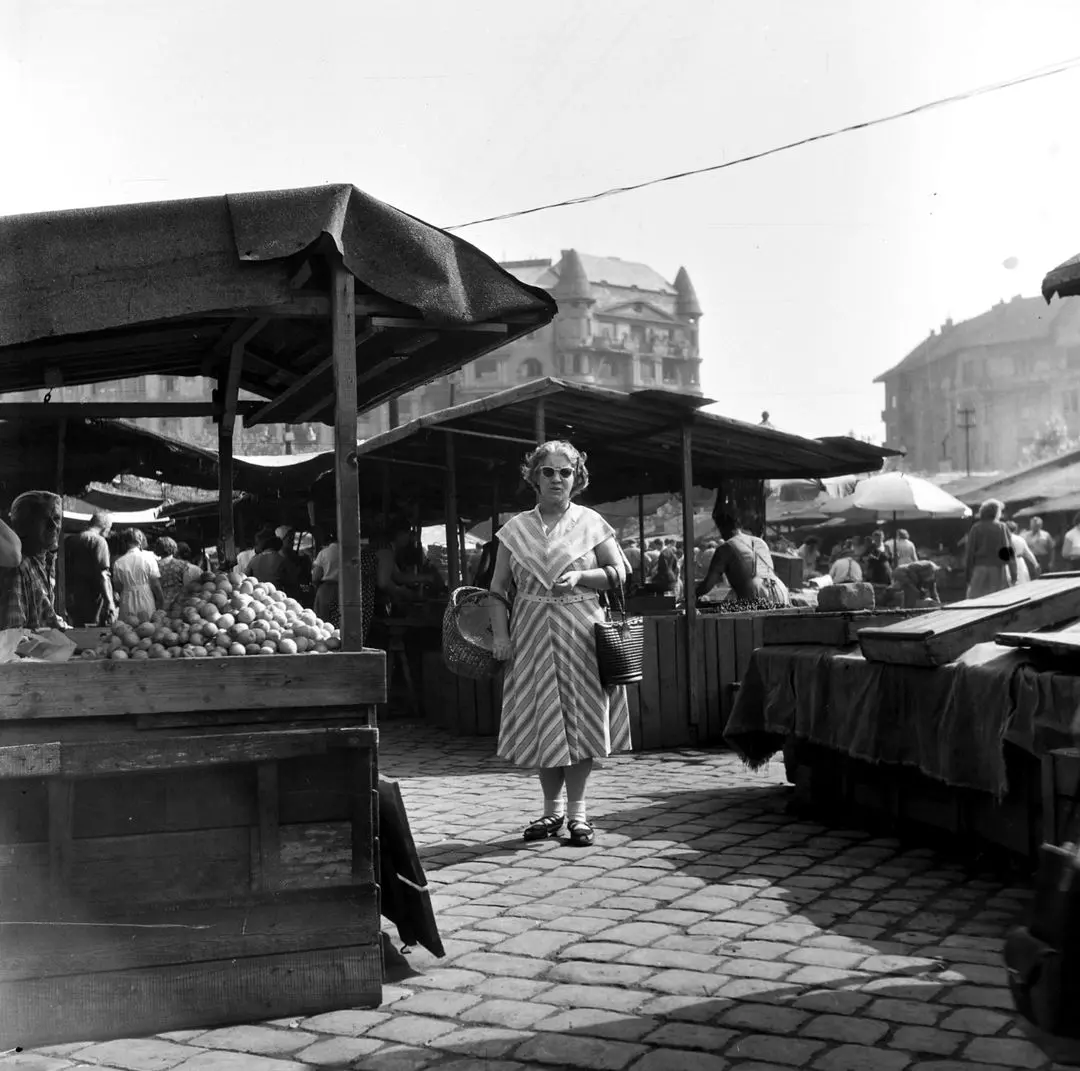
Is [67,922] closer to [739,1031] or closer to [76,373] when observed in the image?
[739,1031]

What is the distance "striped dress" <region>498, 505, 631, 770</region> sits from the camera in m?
6.23

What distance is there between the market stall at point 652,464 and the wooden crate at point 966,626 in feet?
12.1

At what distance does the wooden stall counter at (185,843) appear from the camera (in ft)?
12.4

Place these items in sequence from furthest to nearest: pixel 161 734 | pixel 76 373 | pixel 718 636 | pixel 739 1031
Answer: pixel 718 636
pixel 76 373
pixel 161 734
pixel 739 1031

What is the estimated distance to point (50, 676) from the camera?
12.6 ft

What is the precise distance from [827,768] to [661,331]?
98.1 meters

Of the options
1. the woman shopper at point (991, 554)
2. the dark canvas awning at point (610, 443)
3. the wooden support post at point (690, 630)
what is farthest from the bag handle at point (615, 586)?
the woman shopper at point (991, 554)

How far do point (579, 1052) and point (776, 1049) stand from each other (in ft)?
1.78

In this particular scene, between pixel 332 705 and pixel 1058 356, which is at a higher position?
pixel 1058 356

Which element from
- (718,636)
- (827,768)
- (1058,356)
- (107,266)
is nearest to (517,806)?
(827,768)

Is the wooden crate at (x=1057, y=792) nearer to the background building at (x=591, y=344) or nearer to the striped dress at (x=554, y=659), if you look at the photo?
the striped dress at (x=554, y=659)

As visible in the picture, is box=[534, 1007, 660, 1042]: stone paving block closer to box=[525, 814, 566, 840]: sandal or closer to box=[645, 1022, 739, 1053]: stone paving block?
box=[645, 1022, 739, 1053]: stone paving block

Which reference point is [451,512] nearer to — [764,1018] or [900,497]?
[900,497]

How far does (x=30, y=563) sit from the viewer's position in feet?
23.7
